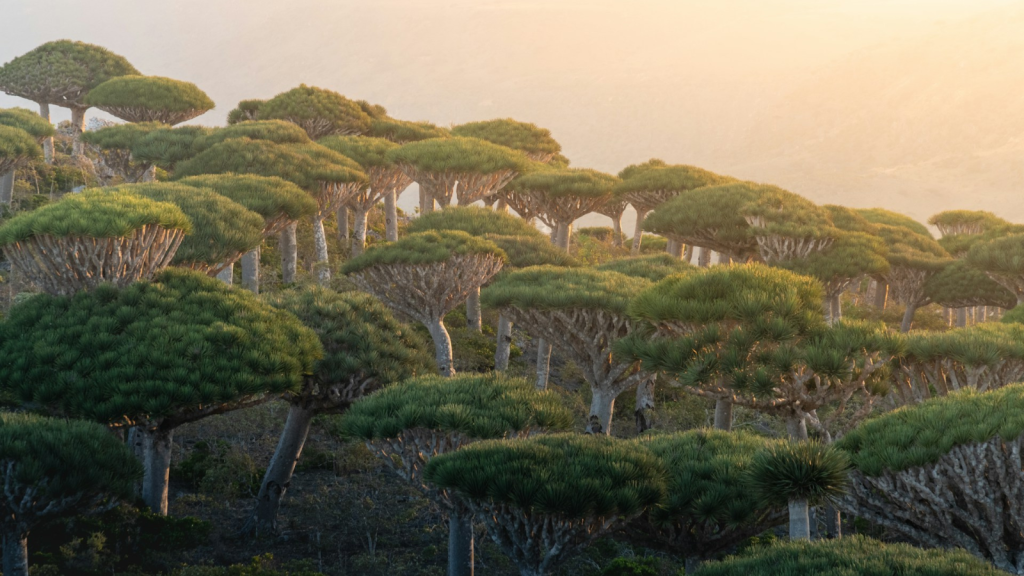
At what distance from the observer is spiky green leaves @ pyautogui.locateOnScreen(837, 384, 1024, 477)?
467 inches

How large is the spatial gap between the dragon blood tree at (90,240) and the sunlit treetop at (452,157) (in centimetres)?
1872

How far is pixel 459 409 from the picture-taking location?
538 inches

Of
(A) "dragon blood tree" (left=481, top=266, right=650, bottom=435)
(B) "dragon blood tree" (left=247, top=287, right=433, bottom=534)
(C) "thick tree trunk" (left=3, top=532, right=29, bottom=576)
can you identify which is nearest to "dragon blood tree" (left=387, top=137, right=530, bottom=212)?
(A) "dragon blood tree" (left=481, top=266, right=650, bottom=435)

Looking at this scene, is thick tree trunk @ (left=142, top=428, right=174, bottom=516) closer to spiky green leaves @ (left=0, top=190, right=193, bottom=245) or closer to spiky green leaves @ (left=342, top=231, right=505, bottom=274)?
spiky green leaves @ (left=0, top=190, right=193, bottom=245)

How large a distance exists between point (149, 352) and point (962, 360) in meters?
16.9

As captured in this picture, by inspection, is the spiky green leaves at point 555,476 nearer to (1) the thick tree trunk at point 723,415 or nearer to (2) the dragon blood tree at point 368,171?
(1) the thick tree trunk at point 723,415

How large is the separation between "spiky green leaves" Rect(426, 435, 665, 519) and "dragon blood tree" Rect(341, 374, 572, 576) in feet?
6.52

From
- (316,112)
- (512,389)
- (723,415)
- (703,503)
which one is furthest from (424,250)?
(316,112)

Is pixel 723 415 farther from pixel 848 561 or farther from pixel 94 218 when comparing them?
pixel 94 218

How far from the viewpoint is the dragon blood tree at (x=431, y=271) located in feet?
82.4

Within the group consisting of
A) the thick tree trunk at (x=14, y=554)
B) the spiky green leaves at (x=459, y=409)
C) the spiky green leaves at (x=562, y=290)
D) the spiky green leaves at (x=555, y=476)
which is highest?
the spiky green leaves at (x=562, y=290)

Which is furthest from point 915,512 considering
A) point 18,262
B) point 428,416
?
point 18,262

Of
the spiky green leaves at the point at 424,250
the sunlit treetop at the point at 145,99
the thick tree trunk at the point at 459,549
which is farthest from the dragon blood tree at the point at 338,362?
the sunlit treetop at the point at 145,99

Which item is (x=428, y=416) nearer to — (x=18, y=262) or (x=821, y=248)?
(x=18, y=262)
